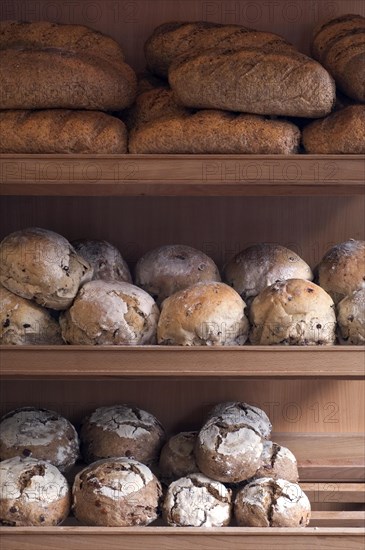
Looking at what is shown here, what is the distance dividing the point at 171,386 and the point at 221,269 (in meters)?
0.39

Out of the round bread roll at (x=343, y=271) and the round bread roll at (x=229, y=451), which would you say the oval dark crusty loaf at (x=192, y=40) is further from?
the round bread roll at (x=229, y=451)

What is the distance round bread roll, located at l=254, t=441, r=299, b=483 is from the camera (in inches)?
86.4

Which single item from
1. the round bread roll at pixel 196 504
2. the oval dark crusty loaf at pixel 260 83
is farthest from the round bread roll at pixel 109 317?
the oval dark crusty loaf at pixel 260 83

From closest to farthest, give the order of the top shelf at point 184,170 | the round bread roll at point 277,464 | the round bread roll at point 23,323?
the top shelf at point 184,170, the round bread roll at point 23,323, the round bread roll at point 277,464

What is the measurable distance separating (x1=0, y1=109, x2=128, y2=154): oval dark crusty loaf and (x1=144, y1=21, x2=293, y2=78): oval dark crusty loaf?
311 millimetres

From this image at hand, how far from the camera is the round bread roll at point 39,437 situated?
2.21 metres

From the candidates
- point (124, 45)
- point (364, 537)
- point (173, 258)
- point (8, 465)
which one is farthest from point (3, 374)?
point (124, 45)

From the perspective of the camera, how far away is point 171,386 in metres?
2.54

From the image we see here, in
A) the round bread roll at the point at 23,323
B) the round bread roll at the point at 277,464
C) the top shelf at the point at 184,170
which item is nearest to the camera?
the top shelf at the point at 184,170

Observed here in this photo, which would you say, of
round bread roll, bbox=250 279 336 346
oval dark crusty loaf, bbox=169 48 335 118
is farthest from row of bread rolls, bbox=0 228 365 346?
oval dark crusty loaf, bbox=169 48 335 118

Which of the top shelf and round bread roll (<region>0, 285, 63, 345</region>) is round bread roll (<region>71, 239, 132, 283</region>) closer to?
round bread roll (<region>0, 285, 63, 345</region>)

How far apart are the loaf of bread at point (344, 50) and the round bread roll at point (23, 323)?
97 cm

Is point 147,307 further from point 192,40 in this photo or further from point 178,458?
point 192,40

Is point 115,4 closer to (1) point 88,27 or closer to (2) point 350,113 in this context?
(1) point 88,27
